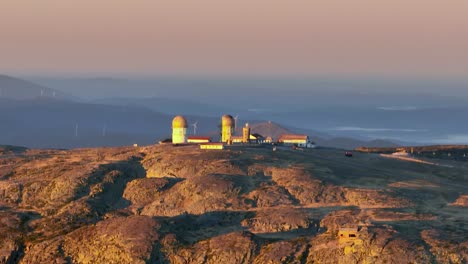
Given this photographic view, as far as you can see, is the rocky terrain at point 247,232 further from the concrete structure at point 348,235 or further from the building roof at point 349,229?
the building roof at point 349,229

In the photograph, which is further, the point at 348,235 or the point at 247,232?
the point at 247,232

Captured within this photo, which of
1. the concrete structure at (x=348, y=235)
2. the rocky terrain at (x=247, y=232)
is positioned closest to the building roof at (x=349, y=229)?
the concrete structure at (x=348, y=235)

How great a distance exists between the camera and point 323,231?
179250mm

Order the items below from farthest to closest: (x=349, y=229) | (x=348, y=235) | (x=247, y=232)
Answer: (x=247, y=232) → (x=349, y=229) → (x=348, y=235)

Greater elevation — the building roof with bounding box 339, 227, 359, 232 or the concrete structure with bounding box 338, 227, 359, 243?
the building roof with bounding box 339, 227, 359, 232

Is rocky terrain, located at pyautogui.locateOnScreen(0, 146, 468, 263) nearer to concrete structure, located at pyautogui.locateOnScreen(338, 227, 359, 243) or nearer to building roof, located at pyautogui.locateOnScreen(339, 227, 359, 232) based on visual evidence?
concrete structure, located at pyautogui.locateOnScreen(338, 227, 359, 243)

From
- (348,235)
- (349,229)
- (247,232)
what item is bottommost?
(247,232)

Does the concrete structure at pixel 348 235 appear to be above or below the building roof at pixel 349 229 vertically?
below

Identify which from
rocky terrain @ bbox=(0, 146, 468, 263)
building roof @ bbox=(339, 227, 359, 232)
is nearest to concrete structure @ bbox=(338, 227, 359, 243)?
building roof @ bbox=(339, 227, 359, 232)

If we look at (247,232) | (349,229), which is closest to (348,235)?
(349,229)

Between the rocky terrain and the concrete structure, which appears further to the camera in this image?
the concrete structure

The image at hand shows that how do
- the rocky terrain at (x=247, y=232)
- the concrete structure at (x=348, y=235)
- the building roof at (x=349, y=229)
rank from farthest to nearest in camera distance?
1. the building roof at (x=349, y=229)
2. the concrete structure at (x=348, y=235)
3. the rocky terrain at (x=247, y=232)

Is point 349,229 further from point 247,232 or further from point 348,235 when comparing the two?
point 247,232

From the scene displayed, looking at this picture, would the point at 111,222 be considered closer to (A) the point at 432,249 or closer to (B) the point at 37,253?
(B) the point at 37,253
